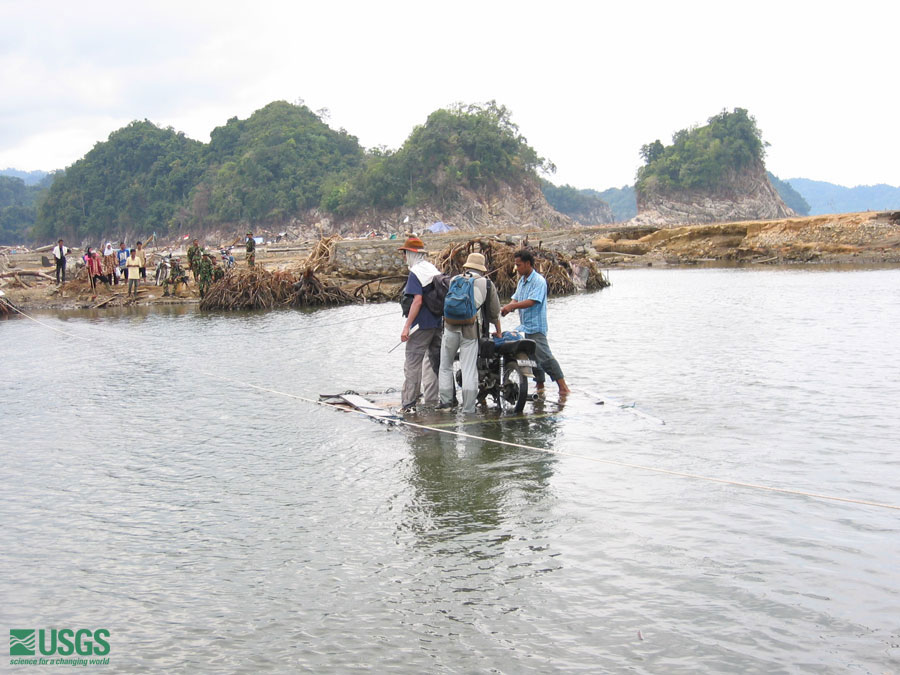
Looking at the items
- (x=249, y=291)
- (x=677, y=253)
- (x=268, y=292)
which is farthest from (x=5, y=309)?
(x=677, y=253)

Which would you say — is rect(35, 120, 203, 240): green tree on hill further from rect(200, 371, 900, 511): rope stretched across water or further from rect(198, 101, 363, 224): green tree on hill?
rect(200, 371, 900, 511): rope stretched across water

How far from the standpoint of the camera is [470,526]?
6098 millimetres

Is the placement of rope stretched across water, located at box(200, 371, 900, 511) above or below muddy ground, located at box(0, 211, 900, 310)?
below

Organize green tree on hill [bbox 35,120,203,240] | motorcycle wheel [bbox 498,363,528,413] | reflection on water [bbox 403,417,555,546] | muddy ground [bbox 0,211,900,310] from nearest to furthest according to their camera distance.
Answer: reflection on water [bbox 403,417,555,546] < motorcycle wheel [bbox 498,363,528,413] < muddy ground [bbox 0,211,900,310] < green tree on hill [bbox 35,120,203,240]

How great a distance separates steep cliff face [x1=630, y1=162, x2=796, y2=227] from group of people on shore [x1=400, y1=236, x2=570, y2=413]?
97.4 meters

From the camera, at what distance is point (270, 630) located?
4633 mm

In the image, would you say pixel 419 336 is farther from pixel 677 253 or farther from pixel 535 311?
pixel 677 253

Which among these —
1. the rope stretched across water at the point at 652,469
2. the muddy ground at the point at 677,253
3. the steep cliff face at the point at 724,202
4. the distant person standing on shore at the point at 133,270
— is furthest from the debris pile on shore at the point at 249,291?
the steep cliff face at the point at 724,202

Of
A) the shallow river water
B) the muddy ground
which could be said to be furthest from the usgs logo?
the muddy ground

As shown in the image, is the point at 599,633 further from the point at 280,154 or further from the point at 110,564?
the point at 280,154

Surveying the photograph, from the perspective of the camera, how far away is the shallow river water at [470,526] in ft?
14.6

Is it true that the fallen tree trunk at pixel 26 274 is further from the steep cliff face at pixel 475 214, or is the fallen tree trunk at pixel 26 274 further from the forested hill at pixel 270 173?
the forested hill at pixel 270 173

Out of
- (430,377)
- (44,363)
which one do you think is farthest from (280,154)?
(430,377)

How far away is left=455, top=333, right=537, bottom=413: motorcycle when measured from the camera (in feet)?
→ 31.6
